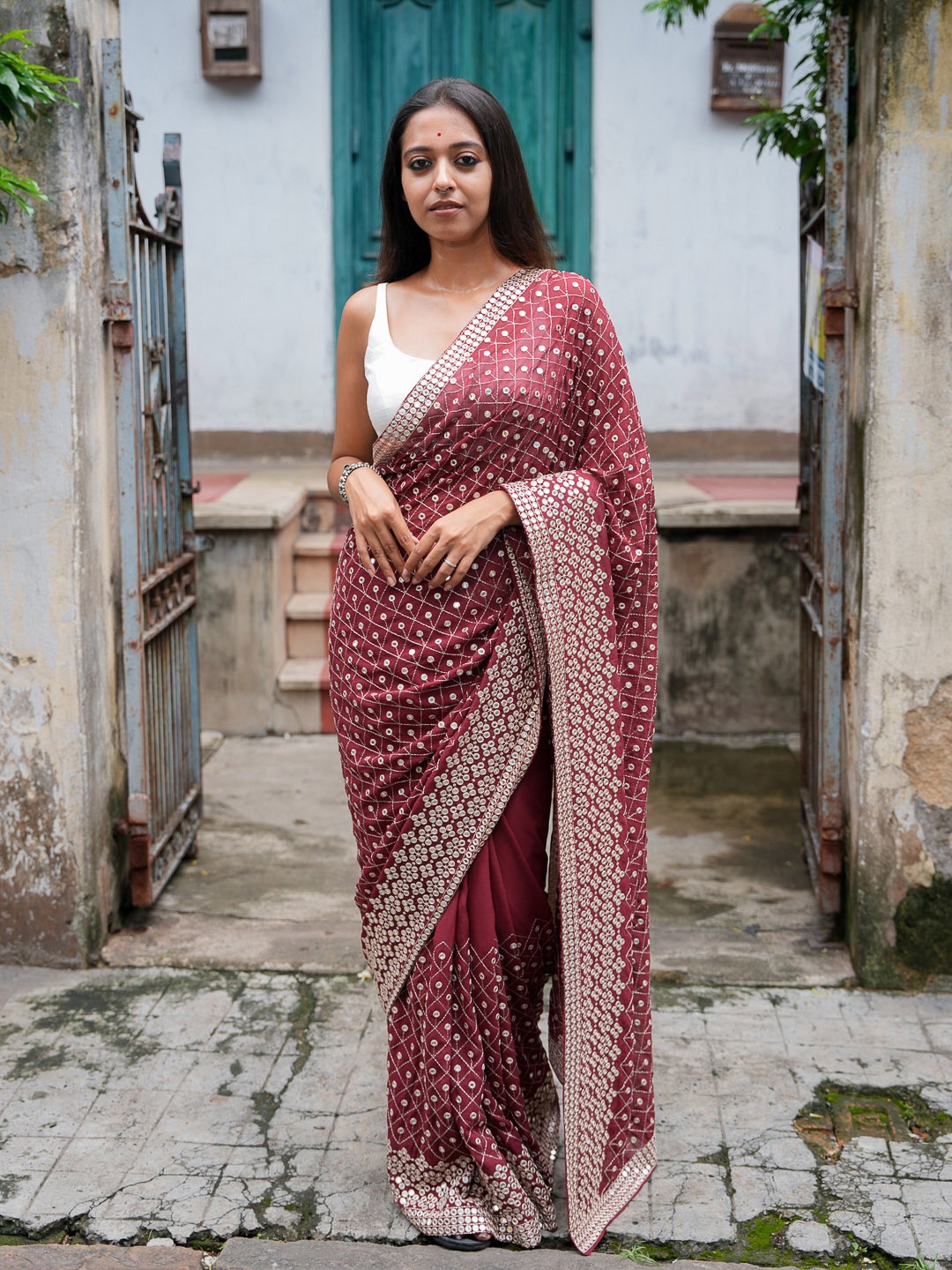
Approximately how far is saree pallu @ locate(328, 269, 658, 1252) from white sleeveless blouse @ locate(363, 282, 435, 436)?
4 centimetres

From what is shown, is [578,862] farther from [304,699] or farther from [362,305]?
[304,699]

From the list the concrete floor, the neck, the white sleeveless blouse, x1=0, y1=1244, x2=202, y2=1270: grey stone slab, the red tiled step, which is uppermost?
the neck

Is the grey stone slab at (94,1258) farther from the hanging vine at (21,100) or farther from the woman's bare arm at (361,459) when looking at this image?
the hanging vine at (21,100)

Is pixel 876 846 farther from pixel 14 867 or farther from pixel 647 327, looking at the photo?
pixel 647 327

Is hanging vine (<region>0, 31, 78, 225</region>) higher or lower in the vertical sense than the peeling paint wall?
higher

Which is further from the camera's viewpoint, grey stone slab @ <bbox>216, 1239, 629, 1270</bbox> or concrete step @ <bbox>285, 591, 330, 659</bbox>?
concrete step @ <bbox>285, 591, 330, 659</bbox>

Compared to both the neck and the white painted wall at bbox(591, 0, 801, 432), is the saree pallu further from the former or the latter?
the white painted wall at bbox(591, 0, 801, 432)

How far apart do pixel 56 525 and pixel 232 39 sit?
413 cm

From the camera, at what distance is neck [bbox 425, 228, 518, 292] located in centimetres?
247

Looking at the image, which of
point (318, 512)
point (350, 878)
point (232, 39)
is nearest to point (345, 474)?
point (350, 878)

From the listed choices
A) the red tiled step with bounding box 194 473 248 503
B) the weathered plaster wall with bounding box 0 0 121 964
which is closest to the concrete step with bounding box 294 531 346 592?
the red tiled step with bounding box 194 473 248 503

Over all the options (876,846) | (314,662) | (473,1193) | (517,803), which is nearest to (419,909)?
(517,803)

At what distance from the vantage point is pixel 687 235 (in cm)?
695

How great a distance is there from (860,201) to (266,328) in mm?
4206
